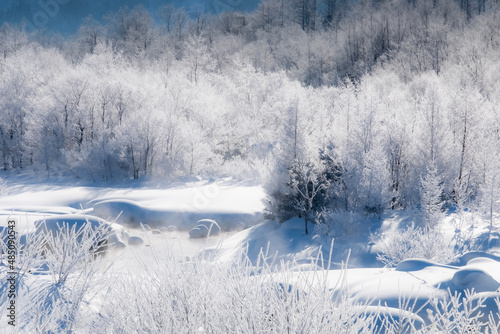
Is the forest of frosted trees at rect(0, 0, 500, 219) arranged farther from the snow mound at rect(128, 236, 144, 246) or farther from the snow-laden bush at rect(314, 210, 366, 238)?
the snow mound at rect(128, 236, 144, 246)

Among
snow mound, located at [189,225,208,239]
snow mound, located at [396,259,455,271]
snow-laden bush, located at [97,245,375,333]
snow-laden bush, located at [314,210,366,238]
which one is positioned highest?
snow-laden bush, located at [97,245,375,333]

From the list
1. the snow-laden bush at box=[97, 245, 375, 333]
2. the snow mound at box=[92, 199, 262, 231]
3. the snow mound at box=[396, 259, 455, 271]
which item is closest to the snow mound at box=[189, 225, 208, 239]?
the snow mound at box=[92, 199, 262, 231]

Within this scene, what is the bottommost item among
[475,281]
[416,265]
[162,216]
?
[162,216]

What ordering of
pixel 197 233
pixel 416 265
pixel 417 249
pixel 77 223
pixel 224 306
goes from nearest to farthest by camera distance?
pixel 224 306, pixel 416 265, pixel 417 249, pixel 77 223, pixel 197 233

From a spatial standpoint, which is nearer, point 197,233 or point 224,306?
point 224,306

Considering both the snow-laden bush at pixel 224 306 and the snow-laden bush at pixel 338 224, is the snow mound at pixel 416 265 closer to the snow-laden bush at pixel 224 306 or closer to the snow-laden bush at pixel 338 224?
the snow-laden bush at pixel 224 306

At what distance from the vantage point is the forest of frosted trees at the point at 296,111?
53.0 feet

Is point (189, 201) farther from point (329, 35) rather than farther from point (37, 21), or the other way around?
point (37, 21)

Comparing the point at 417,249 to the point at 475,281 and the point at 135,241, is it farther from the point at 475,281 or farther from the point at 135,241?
the point at 135,241

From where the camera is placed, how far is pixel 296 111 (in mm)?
18047

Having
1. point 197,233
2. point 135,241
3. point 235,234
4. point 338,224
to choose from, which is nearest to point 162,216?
point 197,233

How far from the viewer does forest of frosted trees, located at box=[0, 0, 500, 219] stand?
16141 mm

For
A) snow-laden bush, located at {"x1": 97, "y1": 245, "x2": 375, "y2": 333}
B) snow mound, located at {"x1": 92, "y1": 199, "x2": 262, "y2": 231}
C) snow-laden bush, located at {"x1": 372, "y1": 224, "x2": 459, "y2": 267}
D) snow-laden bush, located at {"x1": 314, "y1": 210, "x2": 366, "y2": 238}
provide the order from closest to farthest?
snow-laden bush, located at {"x1": 97, "y1": 245, "x2": 375, "y2": 333}
snow-laden bush, located at {"x1": 372, "y1": 224, "x2": 459, "y2": 267}
snow-laden bush, located at {"x1": 314, "y1": 210, "x2": 366, "y2": 238}
snow mound, located at {"x1": 92, "y1": 199, "x2": 262, "y2": 231}

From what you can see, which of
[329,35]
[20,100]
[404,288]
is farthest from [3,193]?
[329,35]
